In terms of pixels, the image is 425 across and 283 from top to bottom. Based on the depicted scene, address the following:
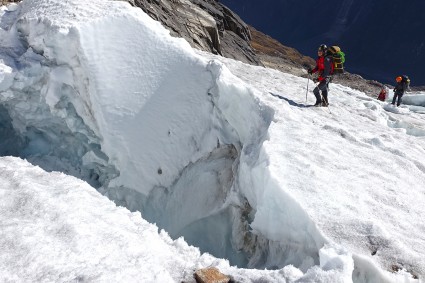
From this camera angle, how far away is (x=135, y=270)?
473 centimetres

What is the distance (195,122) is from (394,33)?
384 feet

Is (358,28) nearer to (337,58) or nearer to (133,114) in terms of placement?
(337,58)

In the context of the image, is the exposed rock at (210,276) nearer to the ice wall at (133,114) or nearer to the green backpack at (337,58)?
the ice wall at (133,114)

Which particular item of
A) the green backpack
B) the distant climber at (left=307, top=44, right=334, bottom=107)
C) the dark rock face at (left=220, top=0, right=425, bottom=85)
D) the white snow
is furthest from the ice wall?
the dark rock face at (left=220, top=0, right=425, bottom=85)

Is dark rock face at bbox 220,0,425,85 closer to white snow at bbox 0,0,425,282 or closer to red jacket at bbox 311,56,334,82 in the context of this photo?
red jacket at bbox 311,56,334,82

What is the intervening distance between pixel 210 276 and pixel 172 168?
15.1ft

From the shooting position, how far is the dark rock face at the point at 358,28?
107 m

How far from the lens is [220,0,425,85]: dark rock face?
107 meters

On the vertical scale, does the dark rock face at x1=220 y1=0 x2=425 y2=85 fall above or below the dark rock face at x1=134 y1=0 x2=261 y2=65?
below

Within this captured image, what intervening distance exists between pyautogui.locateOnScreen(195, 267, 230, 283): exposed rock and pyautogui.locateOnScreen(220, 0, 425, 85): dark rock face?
347 ft

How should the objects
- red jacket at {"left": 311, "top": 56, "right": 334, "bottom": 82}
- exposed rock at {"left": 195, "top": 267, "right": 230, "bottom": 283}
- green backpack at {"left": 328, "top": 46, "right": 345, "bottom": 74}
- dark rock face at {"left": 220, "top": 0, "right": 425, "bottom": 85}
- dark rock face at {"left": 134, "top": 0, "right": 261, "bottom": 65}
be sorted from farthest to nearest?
dark rock face at {"left": 220, "top": 0, "right": 425, "bottom": 85} → dark rock face at {"left": 134, "top": 0, "right": 261, "bottom": 65} → red jacket at {"left": 311, "top": 56, "right": 334, "bottom": 82} → green backpack at {"left": 328, "top": 46, "right": 345, "bottom": 74} → exposed rock at {"left": 195, "top": 267, "right": 230, "bottom": 283}

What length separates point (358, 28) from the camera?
120 metres

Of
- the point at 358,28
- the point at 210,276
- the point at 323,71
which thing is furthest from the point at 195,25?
the point at 358,28

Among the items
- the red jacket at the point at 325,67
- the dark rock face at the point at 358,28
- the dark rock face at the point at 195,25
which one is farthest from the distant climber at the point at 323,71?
the dark rock face at the point at 358,28
